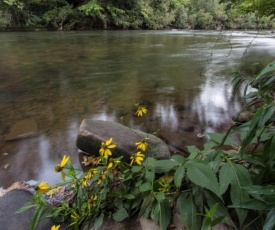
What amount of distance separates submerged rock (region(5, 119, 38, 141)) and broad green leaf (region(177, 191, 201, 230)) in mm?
2460

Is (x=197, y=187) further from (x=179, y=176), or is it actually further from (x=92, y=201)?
(x=92, y=201)

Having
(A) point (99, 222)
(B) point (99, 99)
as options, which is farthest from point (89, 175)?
(B) point (99, 99)

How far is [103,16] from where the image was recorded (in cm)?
1972

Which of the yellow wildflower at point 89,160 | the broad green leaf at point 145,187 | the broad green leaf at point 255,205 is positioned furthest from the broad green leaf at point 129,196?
the yellow wildflower at point 89,160

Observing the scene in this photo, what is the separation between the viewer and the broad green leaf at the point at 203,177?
1014 mm

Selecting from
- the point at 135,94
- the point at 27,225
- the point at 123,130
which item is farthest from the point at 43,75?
the point at 27,225

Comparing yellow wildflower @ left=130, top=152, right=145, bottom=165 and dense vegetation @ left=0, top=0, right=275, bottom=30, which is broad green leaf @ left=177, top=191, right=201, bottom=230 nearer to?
yellow wildflower @ left=130, top=152, right=145, bottom=165

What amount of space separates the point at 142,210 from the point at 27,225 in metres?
0.75

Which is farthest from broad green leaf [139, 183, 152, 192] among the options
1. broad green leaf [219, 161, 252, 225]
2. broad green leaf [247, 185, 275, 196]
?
broad green leaf [247, 185, 275, 196]

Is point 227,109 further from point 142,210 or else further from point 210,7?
point 210,7

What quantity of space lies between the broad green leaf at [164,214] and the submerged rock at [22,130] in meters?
2.37

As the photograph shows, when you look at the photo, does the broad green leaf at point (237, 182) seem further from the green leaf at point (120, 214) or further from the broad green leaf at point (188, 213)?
the green leaf at point (120, 214)

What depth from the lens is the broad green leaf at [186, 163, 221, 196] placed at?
101 centimetres

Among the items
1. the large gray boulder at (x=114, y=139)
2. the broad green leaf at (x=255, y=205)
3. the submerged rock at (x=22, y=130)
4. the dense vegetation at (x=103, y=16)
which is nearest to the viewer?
the broad green leaf at (x=255, y=205)
